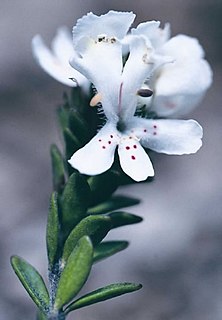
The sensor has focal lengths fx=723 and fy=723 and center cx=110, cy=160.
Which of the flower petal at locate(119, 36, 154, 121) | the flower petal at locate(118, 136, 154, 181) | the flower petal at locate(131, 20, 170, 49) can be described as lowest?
the flower petal at locate(118, 136, 154, 181)

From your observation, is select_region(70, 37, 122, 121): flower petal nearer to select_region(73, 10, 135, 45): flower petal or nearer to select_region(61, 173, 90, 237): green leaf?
select_region(73, 10, 135, 45): flower petal

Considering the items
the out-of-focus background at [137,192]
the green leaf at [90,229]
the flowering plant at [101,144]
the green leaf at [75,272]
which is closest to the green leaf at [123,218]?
the flowering plant at [101,144]

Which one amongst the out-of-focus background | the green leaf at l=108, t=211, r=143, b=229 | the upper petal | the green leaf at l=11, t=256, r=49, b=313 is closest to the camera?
the green leaf at l=11, t=256, r=49, b=313

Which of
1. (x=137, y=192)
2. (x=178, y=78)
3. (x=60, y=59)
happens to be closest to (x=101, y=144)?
(x=178, y=78)

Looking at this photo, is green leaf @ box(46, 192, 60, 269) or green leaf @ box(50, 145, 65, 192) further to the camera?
green leaf @ box(50, 145, 65, 192)

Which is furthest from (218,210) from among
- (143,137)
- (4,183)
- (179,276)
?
(143,137)

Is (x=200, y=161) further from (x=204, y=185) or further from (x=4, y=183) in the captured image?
(x=4, y=183)

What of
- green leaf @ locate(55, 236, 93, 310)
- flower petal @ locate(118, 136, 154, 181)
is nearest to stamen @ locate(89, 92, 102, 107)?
flower petal @ locate(118, 136, 154, 181)

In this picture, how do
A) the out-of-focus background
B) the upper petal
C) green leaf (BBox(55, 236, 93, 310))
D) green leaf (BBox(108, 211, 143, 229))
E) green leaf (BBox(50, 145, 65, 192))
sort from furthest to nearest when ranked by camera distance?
the out-of-focus background, the upper petal, green leaf (BBox(50, 145, 65, 192)), green leaf (BBox(108, 211, 143, 229)), green leaf (BBox(55, 236, 93, 310))

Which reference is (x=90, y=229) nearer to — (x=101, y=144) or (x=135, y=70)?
(x=101, y=144)
